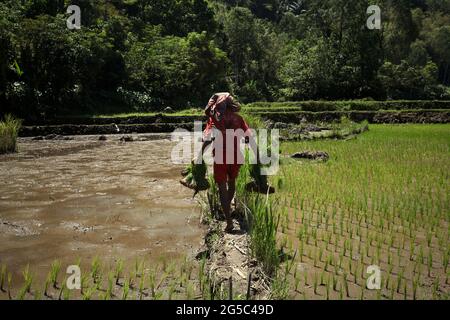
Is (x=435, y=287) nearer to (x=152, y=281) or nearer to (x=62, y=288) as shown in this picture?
(x=152, y=281)

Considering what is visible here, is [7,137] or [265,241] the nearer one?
[265,241]

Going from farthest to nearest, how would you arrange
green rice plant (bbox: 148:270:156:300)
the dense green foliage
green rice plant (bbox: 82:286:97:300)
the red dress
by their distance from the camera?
the dense green foliage → the red dress → green rice plant (bbox: 148:270:156:300) → green rice plant (bbox: 82:286:97:300)

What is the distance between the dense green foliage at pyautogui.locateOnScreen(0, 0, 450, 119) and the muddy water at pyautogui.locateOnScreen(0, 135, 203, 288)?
10178 mm

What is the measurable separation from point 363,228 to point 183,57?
2323 centimetres

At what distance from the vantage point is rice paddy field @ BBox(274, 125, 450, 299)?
10.4ft

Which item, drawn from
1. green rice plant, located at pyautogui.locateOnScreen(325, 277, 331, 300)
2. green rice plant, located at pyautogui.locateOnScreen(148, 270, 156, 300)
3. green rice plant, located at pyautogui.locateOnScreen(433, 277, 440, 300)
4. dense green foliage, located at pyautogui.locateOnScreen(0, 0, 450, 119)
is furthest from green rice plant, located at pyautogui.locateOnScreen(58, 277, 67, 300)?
dense green foliage, located at pyautogui.locateOnScreen(0, 0, 450, 119)

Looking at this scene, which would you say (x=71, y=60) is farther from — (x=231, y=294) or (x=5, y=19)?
(x=231, y=294)

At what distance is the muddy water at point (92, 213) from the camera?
3945 mm

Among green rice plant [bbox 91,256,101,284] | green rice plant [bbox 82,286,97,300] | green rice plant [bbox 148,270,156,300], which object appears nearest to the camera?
green rice plant [bbox 82,286,97,300]

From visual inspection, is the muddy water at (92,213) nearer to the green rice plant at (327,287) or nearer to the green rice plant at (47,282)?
the green rice plant at (47,282)

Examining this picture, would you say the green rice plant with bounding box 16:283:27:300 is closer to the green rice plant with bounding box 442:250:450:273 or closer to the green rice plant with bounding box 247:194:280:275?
the green rice plant with bounding box 247:194:280:275

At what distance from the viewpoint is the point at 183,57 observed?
2634 cm

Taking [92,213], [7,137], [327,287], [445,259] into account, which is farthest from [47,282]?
[7,137]

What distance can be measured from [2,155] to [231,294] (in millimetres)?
10644
